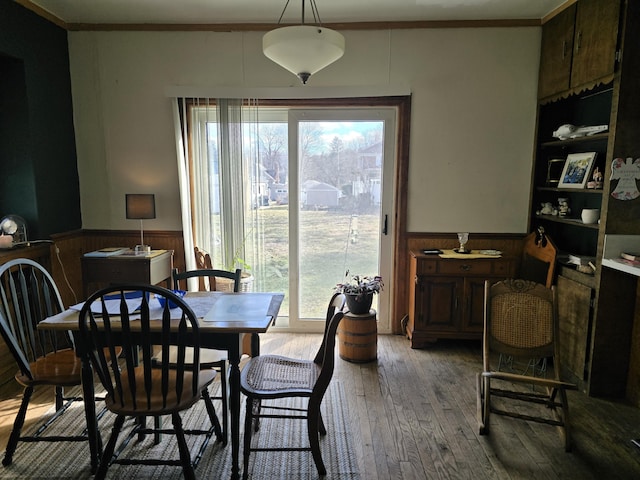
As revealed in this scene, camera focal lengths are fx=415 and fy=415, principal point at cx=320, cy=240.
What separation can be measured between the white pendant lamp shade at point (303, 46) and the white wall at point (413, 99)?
4.69 ft

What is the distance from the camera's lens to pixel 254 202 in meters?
3.74

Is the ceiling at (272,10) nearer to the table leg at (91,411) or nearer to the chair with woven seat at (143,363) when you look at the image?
the chair with woven seat at (143,363)

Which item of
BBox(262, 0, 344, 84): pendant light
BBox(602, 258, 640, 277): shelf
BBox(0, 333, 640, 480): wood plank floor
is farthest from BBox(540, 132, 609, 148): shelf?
BBox(262, 0, 344, 84): pendant light

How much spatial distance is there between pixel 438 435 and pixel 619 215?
178 centimetres

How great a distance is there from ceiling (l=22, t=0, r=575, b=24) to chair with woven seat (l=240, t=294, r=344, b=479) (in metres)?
2.39

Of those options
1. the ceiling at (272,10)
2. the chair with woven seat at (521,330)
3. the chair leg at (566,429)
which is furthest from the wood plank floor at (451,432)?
the ceiling at (272,10)

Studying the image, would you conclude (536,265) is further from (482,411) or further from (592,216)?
(482,411)

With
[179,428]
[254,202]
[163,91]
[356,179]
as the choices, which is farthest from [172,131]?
[179,428]

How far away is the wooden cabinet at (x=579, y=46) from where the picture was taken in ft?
8.55

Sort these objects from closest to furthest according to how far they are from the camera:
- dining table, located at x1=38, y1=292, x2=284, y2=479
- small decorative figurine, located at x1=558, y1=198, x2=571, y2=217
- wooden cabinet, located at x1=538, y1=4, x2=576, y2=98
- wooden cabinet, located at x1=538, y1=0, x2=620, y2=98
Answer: dining table, located at x1=38, y1=292, x2=284, y2=479
wooden cabinet, located at x1=538, y1=0, x2=620, y2=98
wooden cabinet, located at x1=538, y1=4, x2=576, y2=98
small decorative figurine, located at x1=558, y1=198, x2=571, y2=217

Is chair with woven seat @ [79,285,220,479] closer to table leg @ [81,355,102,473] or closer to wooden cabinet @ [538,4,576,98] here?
table leg @ [81,355,102,473]

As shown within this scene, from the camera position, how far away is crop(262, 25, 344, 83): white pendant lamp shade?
201 cm

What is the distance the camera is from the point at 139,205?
11.5 feet

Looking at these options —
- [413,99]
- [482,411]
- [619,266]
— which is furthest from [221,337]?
[413,99]
